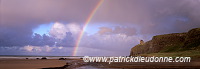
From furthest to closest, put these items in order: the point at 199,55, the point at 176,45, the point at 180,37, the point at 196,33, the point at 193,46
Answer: the point at 180,37
the point at 176,45
the point at 196,33
the point at 193,46
the point at 199,55

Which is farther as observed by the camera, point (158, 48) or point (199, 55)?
point (158, 48)

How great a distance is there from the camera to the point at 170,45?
624 ft

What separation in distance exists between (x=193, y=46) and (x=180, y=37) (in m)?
54.2

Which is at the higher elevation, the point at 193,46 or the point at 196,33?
the point at 196,33

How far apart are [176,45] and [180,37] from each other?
1646 cm

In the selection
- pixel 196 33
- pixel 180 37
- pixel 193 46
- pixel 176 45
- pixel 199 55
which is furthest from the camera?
pixel 180 37

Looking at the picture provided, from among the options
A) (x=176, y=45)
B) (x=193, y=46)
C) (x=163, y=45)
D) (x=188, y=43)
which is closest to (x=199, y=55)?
(x=193, y=46)

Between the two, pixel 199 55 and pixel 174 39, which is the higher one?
pixel 174 39

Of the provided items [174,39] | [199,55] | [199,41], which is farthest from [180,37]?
[199,55]

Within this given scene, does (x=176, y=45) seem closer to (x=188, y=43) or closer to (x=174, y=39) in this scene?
(x=174, y=39)

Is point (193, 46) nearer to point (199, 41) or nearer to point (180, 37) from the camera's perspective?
point (199, 41)

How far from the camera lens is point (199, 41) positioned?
143 meters

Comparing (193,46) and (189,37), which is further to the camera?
(189,37)

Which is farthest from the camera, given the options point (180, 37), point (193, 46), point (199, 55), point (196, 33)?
point (180, 37)
